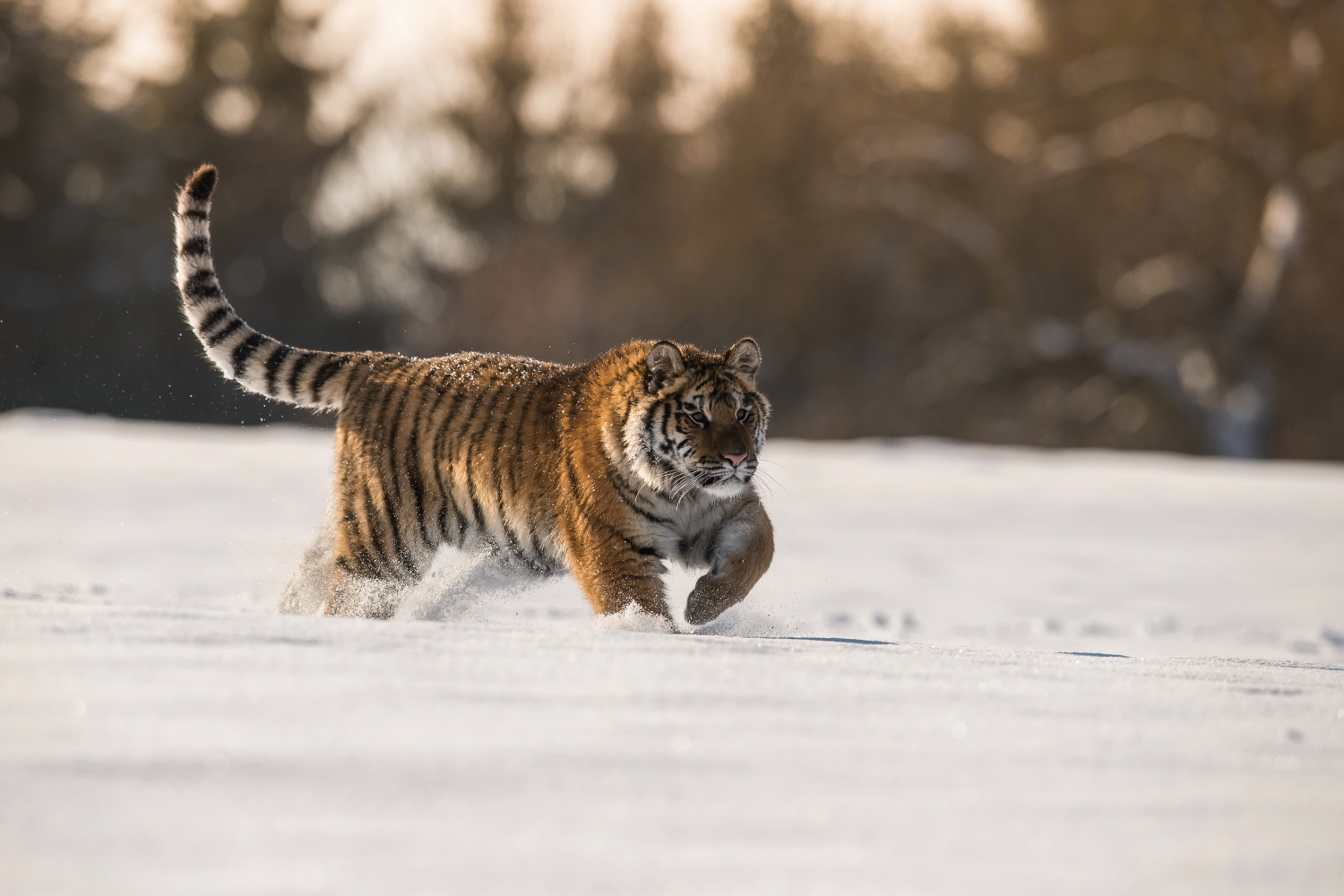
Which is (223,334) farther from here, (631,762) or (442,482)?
(631,762)

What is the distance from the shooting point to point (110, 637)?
3.34 m

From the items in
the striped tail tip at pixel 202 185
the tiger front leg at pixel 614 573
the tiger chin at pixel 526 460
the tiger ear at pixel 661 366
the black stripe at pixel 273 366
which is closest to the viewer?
the tiger front leg at pixel 614 573

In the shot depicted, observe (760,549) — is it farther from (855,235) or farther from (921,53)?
(921,53)

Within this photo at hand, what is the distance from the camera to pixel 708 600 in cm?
481

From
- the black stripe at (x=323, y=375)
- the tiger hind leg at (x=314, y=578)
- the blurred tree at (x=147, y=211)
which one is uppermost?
the black stripe at (x=323, y=375)

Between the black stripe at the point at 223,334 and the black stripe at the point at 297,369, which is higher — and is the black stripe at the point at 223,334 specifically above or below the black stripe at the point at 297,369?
above

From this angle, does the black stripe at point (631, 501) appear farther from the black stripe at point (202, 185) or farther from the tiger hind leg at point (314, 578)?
the black stripe at point (202, 185)

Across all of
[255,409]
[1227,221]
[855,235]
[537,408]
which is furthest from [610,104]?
[537,408]

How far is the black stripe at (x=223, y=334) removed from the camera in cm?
559

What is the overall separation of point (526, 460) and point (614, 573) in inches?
23.7

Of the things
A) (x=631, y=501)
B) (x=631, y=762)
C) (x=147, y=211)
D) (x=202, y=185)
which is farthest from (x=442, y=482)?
(x=147, y=211)

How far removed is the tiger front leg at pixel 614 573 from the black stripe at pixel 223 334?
5.40 feet

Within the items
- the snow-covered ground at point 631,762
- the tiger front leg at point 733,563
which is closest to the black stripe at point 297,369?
the snow-covered ground at point 631,762

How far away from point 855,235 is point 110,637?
25.6 m
